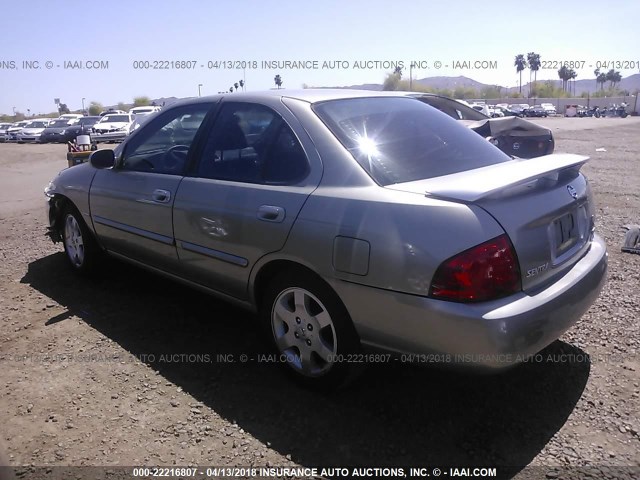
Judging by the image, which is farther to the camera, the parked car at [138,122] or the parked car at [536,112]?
the parked car at [536,112]

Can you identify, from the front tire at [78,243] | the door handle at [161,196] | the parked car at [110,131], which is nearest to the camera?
the door handle at [161,196]

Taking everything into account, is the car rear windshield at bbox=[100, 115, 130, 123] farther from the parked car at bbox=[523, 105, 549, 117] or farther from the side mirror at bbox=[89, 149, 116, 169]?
the parked car at bbox=[523, 105, 549, 117]

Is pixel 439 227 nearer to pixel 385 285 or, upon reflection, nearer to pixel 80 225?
pixel 385 285

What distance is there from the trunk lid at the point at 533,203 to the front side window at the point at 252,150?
69 centimetres

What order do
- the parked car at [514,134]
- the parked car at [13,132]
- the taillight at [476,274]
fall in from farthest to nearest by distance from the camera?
1. the parked car at [13,132]
2. the parked car at [514,134]
3. the taillight at [476,274]

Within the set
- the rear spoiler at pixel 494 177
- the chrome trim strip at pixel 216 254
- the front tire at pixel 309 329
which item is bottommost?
the front tire at pixel 309 329

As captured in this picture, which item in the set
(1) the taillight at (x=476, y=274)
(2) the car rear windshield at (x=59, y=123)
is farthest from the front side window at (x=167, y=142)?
(2) the car rear windshield at (x=59, y=123)

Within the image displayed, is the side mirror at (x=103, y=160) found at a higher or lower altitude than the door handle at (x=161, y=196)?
higher

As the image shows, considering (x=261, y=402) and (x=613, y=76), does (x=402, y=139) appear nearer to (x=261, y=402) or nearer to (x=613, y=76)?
(x=261, y=402)

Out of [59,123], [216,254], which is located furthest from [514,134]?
[59,123]

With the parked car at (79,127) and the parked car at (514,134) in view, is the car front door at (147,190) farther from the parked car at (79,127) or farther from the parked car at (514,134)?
the parked car at (79,127)

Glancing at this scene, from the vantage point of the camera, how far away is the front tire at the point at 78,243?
4633 mm

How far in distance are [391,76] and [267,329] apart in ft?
247

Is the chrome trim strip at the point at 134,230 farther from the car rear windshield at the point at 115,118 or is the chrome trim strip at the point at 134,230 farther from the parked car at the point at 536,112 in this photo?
the parked car at the point at 536,112
